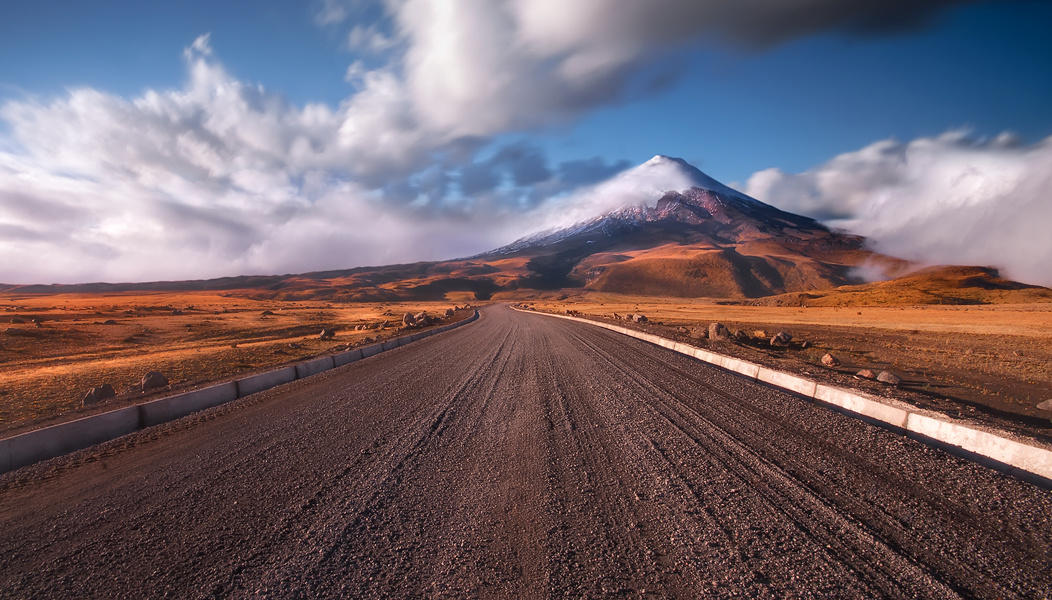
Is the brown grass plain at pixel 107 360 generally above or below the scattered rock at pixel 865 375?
above

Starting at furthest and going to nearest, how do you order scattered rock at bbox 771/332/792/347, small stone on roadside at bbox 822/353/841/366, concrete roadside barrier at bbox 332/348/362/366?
1. scattered rock at bbox 771/332/792/347
2. concrete roadside barrier at bbox 332/348/362/366
3. small stone on roadside at bbox 822/353/841/366

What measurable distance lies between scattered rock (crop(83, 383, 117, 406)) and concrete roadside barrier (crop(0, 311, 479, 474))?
2.53m

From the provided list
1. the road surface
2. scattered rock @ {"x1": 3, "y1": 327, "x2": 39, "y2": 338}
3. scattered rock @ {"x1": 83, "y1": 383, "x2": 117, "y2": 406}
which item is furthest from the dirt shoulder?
scattered rock @ {"x1": 3, "y1": 327, "x2": 39, "y2": 338}

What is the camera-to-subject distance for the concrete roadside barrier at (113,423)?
20.2 feet

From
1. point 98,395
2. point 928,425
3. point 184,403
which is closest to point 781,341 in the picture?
point 928,425

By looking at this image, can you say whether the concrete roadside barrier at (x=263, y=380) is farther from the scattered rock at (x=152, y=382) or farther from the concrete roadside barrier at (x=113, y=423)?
the scattered rock at (x=152, y=382)

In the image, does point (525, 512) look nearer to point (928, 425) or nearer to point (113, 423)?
point (928, 425)

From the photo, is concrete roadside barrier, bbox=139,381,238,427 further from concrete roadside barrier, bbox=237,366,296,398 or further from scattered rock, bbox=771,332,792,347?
scattered rock, bbox=771,332,792,347

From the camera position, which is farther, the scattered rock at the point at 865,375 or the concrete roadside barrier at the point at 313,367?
the concrete roadside barrier at the point at 313,367

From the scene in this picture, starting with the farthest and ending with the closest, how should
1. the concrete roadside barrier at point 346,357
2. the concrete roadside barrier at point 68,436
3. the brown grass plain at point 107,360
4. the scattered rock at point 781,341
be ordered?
the scattered rock at point 781,341, the concrete roadside barrier at point 346,357, the brown grass plain at point 107,360, the concrete roadside barrier at point 68,436

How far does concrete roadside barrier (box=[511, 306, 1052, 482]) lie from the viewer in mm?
5605

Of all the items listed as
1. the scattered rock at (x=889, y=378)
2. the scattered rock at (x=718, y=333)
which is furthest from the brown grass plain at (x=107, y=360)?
the scattered rock at (x=718, y=333)

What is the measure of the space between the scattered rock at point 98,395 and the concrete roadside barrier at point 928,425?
1661cm

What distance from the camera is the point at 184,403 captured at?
8.99 m
